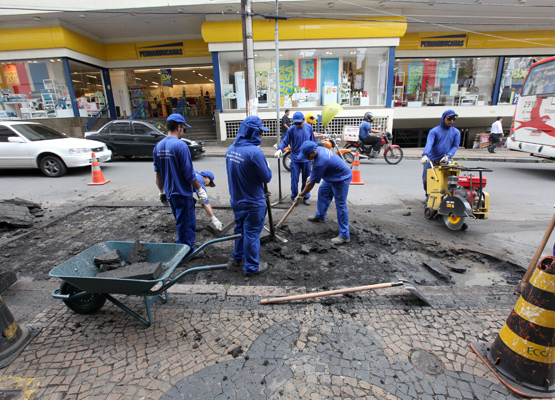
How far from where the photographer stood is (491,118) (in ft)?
59.0

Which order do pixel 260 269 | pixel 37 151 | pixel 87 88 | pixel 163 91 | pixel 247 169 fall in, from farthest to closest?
1. pixel 163 91
2. pixel 87 88
3. pixel 37 151
4. pixel 260 269
5. pixel 247 169

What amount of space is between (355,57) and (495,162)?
8633mm

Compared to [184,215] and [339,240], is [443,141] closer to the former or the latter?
[339,240]

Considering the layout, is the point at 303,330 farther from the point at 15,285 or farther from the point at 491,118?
the point at 491,118

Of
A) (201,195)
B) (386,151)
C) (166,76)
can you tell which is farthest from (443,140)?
(166,76)

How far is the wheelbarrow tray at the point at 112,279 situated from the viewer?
2.52 m

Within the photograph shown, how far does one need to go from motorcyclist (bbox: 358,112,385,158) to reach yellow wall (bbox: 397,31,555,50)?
9.09 meters

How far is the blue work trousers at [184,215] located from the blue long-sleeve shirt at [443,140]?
15.0 feet

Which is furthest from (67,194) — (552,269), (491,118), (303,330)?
(491,118)

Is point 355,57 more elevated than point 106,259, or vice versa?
point 355,57

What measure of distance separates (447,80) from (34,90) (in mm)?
23606

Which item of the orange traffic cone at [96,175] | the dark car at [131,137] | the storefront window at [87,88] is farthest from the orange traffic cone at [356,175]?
the storefront window at [87,88]

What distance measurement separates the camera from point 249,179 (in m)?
3.60

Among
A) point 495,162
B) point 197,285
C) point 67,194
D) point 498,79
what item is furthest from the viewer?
point 498,79
